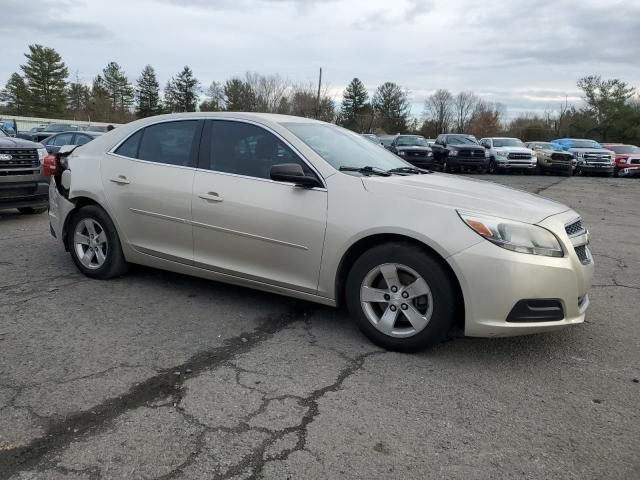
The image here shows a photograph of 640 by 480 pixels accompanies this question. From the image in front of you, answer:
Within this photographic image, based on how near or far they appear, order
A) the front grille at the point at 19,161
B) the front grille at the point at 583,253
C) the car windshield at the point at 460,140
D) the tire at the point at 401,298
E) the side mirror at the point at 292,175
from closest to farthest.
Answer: the tire at the point at 401,298, the front grille at the point at 583,253, the side mirror at the point at 292,175, the front grille at the point at 19,161, the car windshield at the point at 460,140

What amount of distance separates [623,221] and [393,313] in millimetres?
9134

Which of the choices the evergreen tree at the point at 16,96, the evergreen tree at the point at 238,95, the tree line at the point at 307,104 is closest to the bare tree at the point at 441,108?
the tree line at the point at 307,104

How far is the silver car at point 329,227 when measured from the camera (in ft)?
11.0

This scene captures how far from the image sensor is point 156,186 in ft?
15.0

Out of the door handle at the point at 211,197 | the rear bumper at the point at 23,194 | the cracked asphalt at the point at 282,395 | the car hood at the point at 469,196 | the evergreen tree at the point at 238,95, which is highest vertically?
the evergreen tree at the point at 238,95

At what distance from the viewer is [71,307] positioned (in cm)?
439

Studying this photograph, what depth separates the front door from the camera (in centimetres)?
387

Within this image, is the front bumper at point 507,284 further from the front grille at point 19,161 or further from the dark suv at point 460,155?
the dark suv at point 460,155

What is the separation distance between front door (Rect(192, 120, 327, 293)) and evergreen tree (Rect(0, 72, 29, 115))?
80.9 metres

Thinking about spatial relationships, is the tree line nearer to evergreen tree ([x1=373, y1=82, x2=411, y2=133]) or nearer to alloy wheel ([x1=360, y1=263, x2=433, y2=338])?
evergreen tree ([x1=373, y1=82, x2=411, y2=133])

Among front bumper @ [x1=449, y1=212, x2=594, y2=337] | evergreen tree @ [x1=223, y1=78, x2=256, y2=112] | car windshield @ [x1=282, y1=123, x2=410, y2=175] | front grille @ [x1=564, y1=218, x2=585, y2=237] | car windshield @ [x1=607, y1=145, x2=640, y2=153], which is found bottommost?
front bumper @ [x1=449, y1=212, x2=594, y2=337]

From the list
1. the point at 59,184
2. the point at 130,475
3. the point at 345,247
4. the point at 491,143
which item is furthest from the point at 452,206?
the point at 491,143

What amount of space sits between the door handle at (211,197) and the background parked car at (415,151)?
65.9 ft

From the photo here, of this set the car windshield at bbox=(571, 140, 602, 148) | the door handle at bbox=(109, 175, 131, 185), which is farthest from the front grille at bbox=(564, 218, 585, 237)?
the car windshield at bbox=(571, 140, 602, 148)
